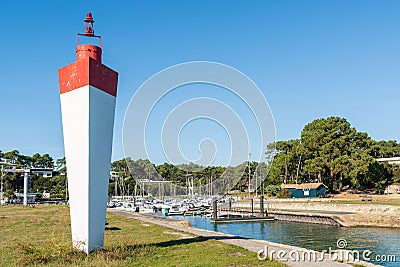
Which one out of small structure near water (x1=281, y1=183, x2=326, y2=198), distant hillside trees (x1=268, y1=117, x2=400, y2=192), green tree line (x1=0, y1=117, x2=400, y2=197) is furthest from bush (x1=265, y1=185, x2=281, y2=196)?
small structure near water (x1=281, y1=183, x2=326, y2=198)

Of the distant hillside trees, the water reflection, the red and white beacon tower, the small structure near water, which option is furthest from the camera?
the distant hillside trees

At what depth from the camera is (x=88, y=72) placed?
12445 mm

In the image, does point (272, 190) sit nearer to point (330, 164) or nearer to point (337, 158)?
point (330, 164)

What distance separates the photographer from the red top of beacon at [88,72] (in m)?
Result: 12.5

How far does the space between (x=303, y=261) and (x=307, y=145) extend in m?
61.1

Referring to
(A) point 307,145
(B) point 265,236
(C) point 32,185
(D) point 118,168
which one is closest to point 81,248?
(B) point 265,236

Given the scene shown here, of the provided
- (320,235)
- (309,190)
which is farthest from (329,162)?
(320,235)

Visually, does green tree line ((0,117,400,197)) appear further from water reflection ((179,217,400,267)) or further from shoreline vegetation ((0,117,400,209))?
water reflection ((179,217,400,267))

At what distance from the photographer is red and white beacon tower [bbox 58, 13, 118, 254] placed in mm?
12461

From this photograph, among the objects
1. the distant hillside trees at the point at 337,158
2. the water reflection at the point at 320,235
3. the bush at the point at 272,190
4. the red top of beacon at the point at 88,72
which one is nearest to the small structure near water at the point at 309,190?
the distant hillside trees at the point at 337,158

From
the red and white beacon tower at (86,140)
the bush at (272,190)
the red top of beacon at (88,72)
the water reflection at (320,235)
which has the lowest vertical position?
the water reflection at (320,235)

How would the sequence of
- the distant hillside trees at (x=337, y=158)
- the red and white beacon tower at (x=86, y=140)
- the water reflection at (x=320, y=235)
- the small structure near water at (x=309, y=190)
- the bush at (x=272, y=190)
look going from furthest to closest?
the bush at (x=272, y=190), the distant hillside trees at (x=337, y=158), the small structure near water at (x=309, y=190), the water reflection at (x=320, y=235), the red and white beacon tower at (x=86, y=140)

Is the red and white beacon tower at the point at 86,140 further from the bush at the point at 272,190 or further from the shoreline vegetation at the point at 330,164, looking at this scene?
the bush at the point at 272,190

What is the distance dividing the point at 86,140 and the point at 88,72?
6.89 feet
